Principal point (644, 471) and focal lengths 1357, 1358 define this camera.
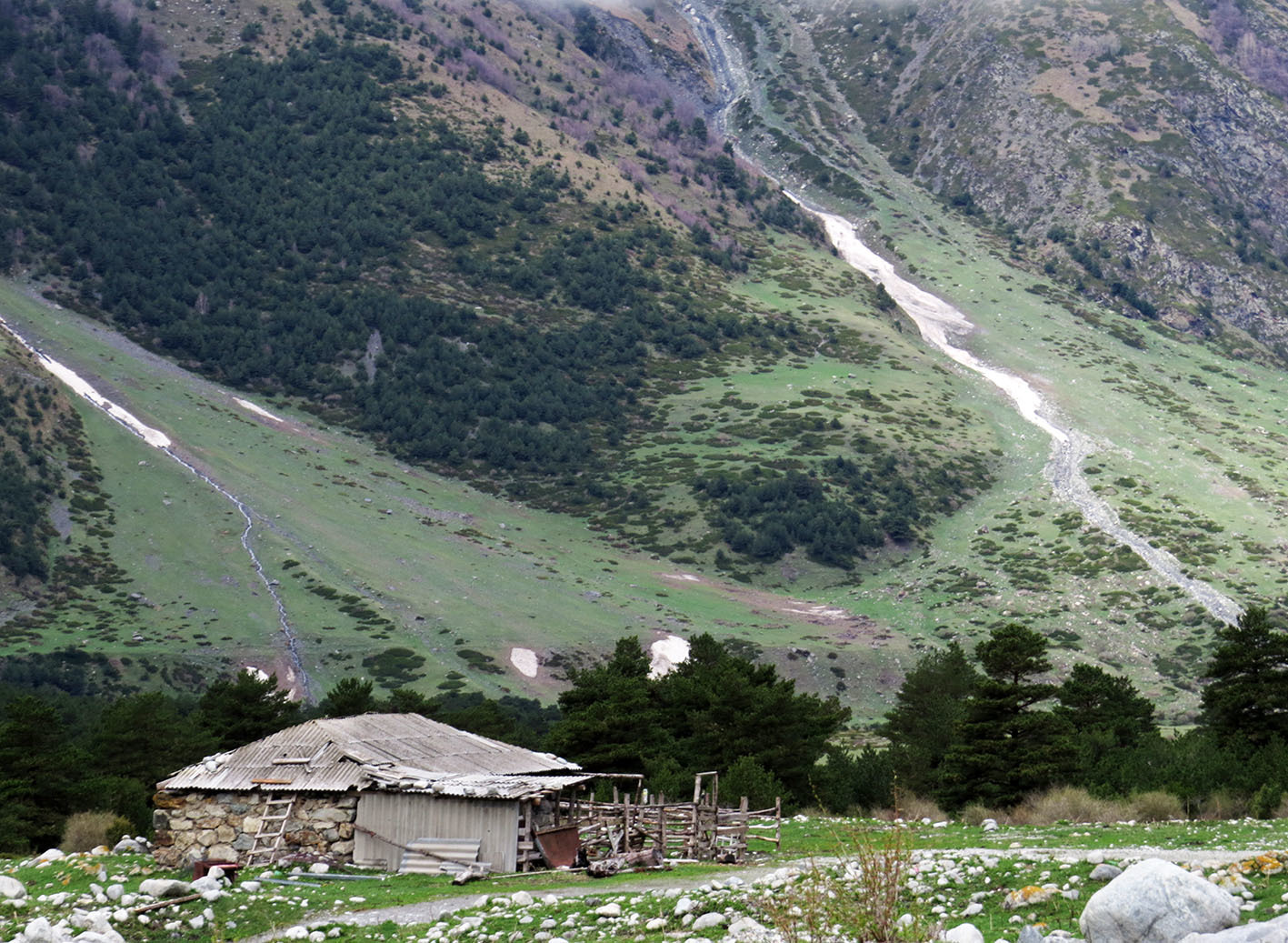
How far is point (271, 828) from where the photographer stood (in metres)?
25.4

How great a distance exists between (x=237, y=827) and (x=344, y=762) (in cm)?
227

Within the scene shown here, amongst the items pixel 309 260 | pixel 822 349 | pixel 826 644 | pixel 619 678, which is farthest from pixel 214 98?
pixel 619 678

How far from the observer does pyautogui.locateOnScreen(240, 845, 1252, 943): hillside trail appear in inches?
679

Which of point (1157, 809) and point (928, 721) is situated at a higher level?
point (1157, 809)

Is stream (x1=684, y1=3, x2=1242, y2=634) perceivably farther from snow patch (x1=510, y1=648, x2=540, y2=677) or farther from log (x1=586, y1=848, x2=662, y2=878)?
log (x1=586, y1=848, x2=662, y2=878)

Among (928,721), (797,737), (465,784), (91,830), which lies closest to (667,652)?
(928,721)

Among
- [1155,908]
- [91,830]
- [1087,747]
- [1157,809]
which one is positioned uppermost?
[1155,908]

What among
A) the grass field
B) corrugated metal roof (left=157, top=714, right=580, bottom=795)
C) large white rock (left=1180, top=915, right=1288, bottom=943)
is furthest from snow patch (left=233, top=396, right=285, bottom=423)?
large white rock (left=1180, top=915, right=1288, bottom=943)

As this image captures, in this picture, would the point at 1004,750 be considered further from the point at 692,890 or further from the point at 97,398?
the point at 97,398

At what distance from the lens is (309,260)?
141 m

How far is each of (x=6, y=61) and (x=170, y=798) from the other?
481ft

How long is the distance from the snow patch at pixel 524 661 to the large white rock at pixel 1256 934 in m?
65.3

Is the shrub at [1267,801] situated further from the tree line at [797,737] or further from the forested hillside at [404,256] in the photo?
the forested hillside at [404,256]

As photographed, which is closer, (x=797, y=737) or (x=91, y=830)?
(x=91, y=830)
